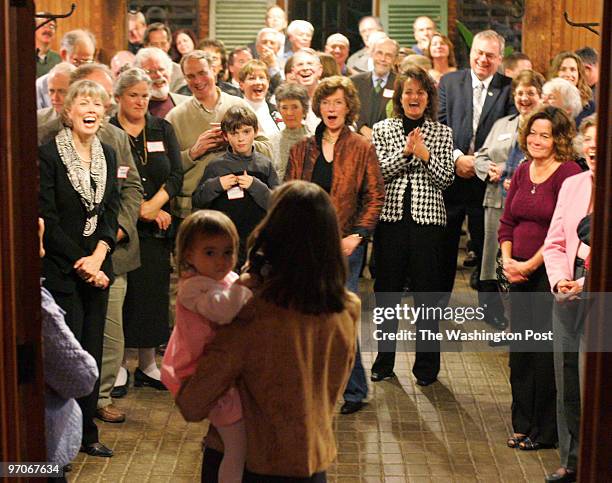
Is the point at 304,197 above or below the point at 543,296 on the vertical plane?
above

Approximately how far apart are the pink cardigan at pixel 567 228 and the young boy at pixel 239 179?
159 centimetres

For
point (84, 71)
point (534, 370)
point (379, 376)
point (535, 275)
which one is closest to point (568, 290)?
point (535, 275)

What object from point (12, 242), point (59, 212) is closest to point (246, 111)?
point (59, 212)

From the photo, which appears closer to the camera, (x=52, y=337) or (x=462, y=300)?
(x=52, y=337)

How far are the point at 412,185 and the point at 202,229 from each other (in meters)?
2.74

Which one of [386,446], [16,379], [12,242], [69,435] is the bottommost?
[386,446]

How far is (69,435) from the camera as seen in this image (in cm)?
319

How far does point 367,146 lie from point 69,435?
272 centimetres

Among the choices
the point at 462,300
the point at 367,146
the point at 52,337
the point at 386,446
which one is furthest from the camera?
the point at 462,300

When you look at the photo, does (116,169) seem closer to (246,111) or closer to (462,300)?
(246,111)

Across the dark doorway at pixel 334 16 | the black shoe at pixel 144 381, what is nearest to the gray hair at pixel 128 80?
the black shoe at pixel 144 381

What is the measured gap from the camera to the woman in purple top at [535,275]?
4938 millimetres

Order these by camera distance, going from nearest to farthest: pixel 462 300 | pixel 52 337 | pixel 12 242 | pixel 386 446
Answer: pixel 12 242, pixel 52 337, pixel 386 446, pixel 462 300

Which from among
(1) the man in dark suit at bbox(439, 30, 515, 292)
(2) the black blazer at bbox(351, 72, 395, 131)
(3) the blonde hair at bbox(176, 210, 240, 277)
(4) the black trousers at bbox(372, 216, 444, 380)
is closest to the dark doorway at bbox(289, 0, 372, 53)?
(2) the black blazer at bbox(351, 72, 395, 131)
